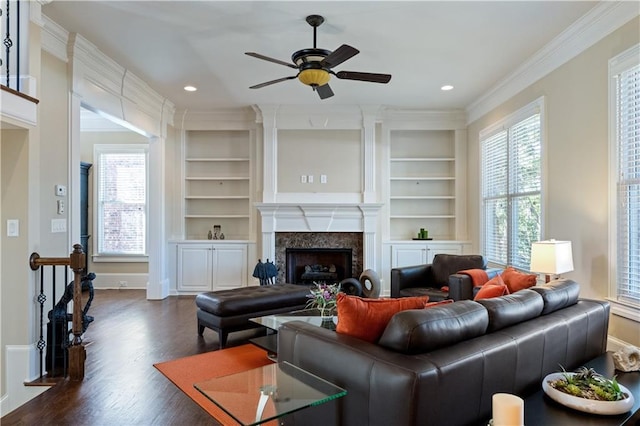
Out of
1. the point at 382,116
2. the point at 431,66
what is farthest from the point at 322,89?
the point at 382,116

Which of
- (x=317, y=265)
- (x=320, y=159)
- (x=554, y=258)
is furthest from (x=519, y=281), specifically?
(x=320, y=159)

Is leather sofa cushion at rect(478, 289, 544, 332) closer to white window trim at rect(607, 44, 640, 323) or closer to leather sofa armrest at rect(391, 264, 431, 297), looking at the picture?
white window trim at rect(607, 44, 640, 323)

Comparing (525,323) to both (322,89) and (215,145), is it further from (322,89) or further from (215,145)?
(215,145)

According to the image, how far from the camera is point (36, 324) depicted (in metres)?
3.19

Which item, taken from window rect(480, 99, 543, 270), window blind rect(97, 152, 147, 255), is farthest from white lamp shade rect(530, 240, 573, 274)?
window blind rect(97, 152, 147, 255)

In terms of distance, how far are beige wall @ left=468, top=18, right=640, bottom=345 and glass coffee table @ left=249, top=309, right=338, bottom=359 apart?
2319 mm

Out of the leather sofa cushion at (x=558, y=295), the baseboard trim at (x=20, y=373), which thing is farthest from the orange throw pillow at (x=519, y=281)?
the baseboard trim at (x=20, y=373)

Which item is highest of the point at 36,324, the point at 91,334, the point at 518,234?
the point at 518,234

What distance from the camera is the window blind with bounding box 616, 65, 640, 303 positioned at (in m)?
3.05

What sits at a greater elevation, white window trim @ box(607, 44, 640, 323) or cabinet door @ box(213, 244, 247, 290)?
white window trim @ box(607, 44, 640, 323)

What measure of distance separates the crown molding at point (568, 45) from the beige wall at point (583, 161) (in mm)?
68

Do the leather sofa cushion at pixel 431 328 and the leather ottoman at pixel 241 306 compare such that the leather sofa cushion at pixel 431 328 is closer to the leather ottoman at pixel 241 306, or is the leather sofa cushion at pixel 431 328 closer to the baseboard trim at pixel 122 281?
the leather ottoman at pixel 241 306

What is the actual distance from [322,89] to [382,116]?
2.73 m

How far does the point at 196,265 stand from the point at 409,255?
3456mm
